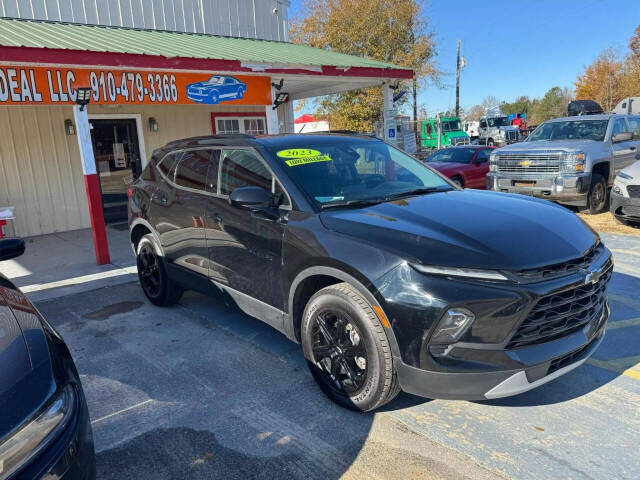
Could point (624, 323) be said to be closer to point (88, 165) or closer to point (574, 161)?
point (574, 161)

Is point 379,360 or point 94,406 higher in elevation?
point 379,360

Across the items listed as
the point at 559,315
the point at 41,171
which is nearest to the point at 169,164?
the point at 559,315

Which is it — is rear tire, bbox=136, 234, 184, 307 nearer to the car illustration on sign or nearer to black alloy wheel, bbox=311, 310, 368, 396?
black alloy wheel, bbox=311, 310, 368, 396

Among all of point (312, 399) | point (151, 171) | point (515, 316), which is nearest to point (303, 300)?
point (312, 399)

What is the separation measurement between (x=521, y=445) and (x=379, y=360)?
0.91 metres

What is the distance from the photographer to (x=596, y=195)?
9602mm

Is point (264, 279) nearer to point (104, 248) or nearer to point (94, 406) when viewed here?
point (94, 406)

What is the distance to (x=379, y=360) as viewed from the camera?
275cm

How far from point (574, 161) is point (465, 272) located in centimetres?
781

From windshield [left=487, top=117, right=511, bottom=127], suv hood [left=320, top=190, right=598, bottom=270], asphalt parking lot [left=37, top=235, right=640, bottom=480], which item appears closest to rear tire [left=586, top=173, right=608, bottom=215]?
asphalt parking lot [left=37, top=235, right=640, bottom=480]

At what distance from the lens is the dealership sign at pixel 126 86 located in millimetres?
6305

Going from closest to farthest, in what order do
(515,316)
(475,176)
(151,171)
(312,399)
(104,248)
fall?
1. (515,316)
2. (312,399)
3. (151,171)
4. (104,248)
5. (475,176)

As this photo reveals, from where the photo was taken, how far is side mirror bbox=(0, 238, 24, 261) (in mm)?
3205

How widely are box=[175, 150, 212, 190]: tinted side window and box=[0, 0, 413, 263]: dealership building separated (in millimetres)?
2631
